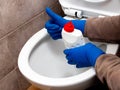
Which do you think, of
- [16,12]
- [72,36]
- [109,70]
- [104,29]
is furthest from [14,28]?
[109,70]

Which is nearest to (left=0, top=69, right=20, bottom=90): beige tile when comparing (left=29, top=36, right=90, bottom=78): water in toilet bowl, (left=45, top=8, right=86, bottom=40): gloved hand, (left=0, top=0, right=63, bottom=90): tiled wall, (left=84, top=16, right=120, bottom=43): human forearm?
(left=0, top=0, right=63, bottom=90): tiled wall

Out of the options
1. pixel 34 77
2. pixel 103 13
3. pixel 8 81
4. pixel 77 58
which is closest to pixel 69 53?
pixel 77 58

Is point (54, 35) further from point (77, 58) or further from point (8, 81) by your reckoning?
point (8, 81)

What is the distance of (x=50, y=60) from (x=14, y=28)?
0.76 ft

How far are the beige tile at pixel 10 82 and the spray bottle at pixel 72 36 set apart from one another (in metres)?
0.39

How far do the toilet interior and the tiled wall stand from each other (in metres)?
0.14

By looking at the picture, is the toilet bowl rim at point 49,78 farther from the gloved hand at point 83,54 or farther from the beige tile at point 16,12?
the beige tile at point 16,12

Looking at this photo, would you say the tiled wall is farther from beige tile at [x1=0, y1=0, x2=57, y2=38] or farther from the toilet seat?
the toilet seat

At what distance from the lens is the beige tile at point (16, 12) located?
954 mm

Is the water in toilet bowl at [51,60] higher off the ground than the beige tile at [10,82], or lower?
higher

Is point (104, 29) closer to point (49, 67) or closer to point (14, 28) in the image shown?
point (49, 67)

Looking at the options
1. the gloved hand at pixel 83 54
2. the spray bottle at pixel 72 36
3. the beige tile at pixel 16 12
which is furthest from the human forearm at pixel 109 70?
the beige tile at pixel 16 12

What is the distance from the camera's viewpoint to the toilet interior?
970mm

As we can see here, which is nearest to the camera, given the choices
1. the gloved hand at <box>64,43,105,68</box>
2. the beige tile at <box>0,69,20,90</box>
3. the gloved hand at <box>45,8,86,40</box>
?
the gloved hand at <box>64,43,105,68</box>
